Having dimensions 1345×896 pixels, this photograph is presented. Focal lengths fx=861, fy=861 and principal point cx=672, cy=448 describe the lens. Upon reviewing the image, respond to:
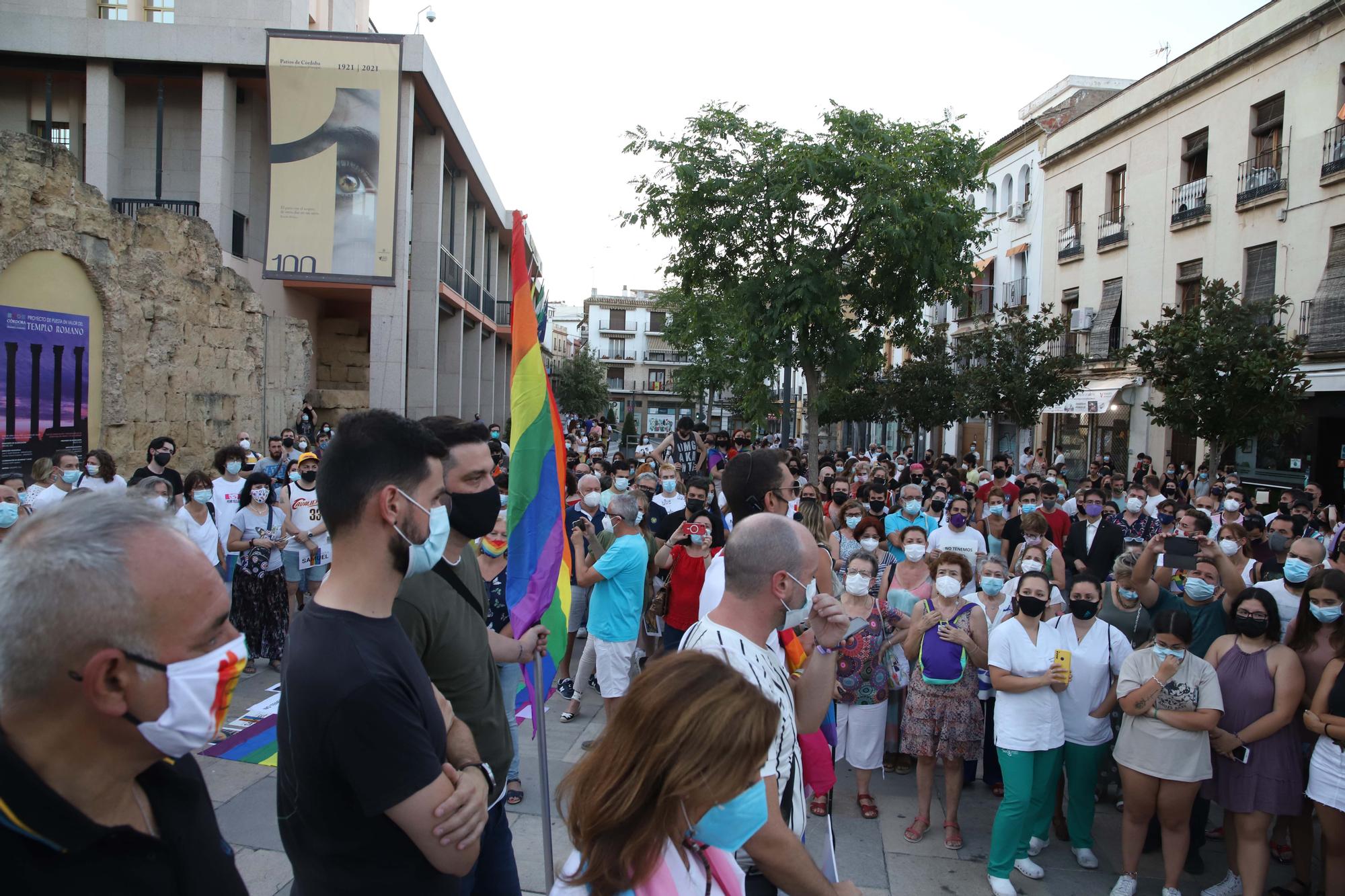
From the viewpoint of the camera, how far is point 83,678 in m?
1.35

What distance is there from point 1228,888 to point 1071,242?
25.9 meters

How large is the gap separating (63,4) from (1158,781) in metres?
26.6

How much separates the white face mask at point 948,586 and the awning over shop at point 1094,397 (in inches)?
763

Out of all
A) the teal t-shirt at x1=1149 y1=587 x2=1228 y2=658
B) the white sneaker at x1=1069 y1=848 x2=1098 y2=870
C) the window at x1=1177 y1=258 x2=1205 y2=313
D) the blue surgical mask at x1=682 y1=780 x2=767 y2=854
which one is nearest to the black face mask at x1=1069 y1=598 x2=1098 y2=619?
the teal t-shirt at x1=1149 y1=587 x2=1228 y2=658

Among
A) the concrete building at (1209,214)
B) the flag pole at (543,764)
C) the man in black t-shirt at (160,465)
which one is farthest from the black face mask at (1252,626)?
the concrete building at (1209,214)

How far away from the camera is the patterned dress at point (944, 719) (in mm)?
5301

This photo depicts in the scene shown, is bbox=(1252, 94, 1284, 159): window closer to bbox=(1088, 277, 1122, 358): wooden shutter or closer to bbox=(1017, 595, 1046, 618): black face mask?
bbox=(1088, 277, 1122, 358): wooden shutter

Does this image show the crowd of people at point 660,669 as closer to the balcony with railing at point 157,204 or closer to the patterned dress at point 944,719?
the patterned dress at point 944,719

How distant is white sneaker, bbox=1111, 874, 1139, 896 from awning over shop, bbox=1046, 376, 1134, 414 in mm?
20307

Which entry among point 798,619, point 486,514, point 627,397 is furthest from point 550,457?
point 627,397

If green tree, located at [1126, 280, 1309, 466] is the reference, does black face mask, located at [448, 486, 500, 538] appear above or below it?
below

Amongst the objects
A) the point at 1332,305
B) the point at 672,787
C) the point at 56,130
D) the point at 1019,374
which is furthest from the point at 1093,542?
the point at 56,130

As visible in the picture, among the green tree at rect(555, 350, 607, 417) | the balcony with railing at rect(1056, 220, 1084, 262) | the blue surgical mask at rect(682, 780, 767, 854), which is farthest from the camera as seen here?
the green tree at rect(555, 350, 607, 417)

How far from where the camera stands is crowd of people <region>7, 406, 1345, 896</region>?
56.2 inches
